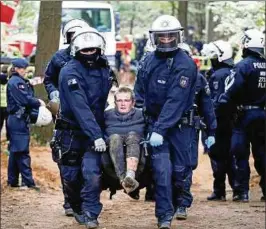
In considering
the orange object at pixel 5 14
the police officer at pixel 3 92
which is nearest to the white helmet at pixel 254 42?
the police officer at pixel 3 92

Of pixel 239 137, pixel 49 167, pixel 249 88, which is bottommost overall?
pixel 49 167

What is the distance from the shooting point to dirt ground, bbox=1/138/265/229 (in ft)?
29.0

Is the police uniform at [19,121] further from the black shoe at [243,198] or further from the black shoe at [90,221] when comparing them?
the black shoe at [90,221]

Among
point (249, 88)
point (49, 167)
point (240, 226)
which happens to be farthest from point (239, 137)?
point (49, 167)

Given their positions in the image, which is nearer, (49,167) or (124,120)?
(124,120)

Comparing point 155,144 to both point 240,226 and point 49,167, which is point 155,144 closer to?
point 240,226

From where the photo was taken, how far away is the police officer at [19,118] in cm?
1157

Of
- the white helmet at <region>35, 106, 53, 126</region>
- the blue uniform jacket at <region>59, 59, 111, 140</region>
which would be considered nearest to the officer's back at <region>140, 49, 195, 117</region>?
the blue uniform jacket at <region>59, 59, 111, 140</region>

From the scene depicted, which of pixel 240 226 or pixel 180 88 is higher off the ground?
pixel 180 88

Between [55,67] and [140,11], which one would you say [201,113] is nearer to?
[55,67]

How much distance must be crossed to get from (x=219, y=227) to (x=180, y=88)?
1.62 m

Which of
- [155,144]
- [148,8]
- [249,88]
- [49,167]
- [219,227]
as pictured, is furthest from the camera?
[148,8]

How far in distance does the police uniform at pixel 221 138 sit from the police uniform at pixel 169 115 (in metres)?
2.65

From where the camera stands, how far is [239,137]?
10836 millimetres
